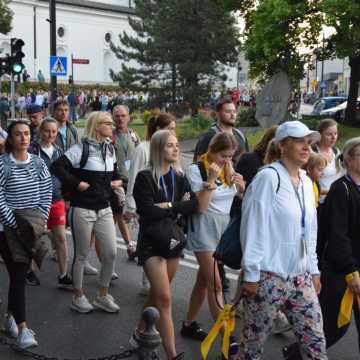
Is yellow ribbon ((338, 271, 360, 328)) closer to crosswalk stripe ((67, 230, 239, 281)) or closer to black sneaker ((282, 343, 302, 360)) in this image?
black sneaker ((282, 343, 302, 360))

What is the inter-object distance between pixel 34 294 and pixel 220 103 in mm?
2872

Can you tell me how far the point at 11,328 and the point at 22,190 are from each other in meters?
1.22

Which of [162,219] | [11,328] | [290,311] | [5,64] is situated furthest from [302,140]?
[5,64]

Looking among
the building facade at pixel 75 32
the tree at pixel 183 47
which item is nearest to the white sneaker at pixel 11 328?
the tree at pixel 183 47

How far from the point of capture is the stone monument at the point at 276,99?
22828mm

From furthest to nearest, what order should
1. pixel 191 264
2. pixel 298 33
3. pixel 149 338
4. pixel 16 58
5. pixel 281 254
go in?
pixel 298 33
pixel 16 58
pixel 191 264
pixel 281 254
pixel 149 338

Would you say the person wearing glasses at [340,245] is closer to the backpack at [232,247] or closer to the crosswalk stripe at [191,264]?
the backpack at [232,247]

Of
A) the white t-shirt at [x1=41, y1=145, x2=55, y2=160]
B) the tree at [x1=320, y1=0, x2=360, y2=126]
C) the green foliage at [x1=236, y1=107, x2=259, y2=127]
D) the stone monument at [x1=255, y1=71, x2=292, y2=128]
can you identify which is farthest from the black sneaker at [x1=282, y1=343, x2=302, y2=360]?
the green foliage at [x1=236, y1=107, x2=259, y2=127]

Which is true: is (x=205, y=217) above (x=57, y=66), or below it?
below

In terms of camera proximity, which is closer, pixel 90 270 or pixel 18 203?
pixel 18 203

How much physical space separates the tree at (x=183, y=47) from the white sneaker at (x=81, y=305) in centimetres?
3335

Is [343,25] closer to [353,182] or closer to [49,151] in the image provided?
[49,151]

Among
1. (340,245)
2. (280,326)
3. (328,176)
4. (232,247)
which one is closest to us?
(232,247)

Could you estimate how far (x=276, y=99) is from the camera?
22953 mm
